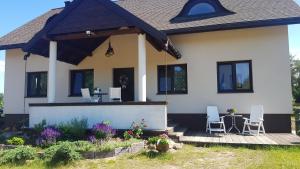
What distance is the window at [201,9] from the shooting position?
39.3ft

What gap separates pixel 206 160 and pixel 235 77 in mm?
5419

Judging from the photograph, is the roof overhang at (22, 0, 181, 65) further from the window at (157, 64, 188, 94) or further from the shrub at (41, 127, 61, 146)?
the shrub at (41, 127, 61, 146)

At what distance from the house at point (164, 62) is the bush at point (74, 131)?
629mm

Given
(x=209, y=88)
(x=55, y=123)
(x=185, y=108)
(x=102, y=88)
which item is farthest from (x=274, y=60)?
(x=55, y=123)

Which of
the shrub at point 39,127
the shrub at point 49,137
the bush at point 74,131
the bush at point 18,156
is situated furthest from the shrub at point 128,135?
the shrub at point 39,127

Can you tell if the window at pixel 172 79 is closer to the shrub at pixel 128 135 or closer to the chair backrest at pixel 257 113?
the chair backrest at pixel 257 113

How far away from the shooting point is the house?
9.06 meters

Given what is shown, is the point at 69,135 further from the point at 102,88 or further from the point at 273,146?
the point at 273,146

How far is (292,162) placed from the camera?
5.91 m

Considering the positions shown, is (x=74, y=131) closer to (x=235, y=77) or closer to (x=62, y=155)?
(x=62, y=155)

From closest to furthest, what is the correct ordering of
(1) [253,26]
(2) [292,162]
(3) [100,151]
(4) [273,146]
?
(2) [292,162], (3) [100,151], (4) [273,146], (1) [253,26]

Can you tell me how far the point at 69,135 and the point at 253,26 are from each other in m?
7.79

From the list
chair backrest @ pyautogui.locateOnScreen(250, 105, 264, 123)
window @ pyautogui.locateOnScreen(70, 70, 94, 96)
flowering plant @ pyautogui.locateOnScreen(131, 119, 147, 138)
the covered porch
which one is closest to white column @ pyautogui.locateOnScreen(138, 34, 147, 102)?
the covered porch

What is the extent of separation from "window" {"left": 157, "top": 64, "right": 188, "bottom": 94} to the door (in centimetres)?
143
